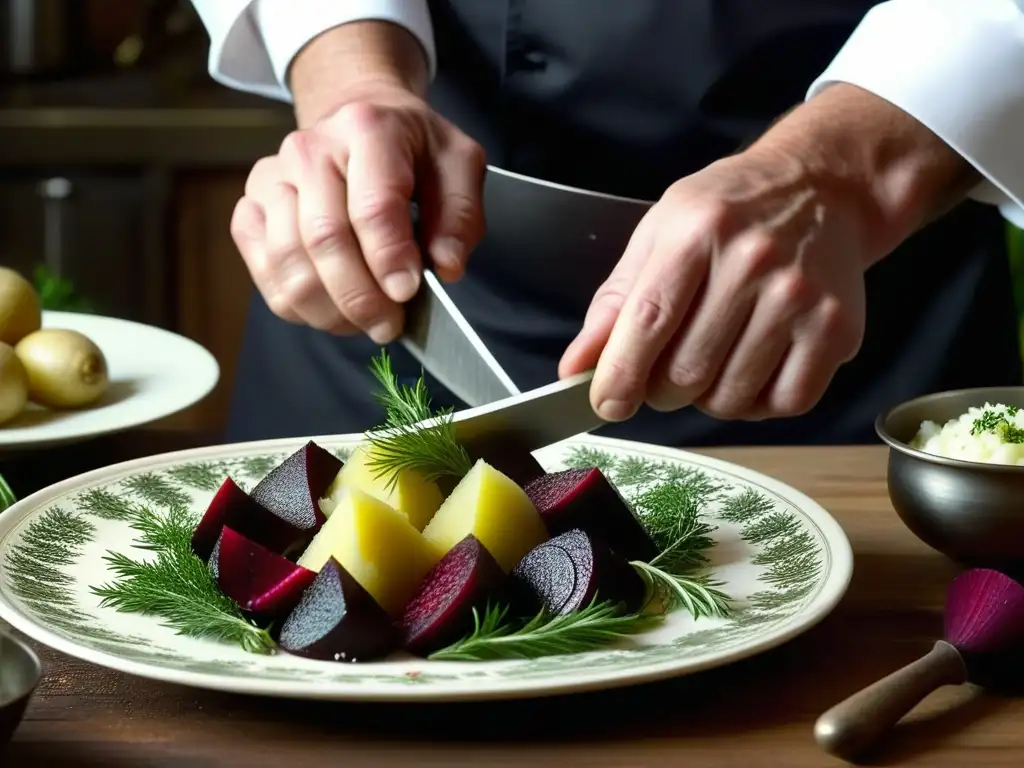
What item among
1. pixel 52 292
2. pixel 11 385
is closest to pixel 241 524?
pixel 11 385

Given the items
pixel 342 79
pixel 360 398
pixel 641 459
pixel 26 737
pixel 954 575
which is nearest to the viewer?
pixel 26 737

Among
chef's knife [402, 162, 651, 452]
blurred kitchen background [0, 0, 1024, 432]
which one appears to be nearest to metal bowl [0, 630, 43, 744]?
chef's knife [402, 162, 651, 452]

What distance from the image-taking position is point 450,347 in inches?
49.0

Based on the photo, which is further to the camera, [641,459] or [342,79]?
[342,79]

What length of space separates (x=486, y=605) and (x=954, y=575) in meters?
0.45

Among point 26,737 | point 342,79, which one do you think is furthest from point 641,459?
point 26,737

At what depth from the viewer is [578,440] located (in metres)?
1.44

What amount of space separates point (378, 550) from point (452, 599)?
7cm

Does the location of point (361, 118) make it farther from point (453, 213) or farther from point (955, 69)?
point (955, 69)

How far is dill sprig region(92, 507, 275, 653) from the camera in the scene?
37.6 inches

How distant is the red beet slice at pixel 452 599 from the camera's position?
93 cm

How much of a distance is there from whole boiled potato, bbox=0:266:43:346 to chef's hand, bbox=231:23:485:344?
38cm

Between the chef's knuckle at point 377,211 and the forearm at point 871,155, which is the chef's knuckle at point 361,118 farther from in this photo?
the forearm at point 871,155

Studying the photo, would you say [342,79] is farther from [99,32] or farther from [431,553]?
[99,32]
